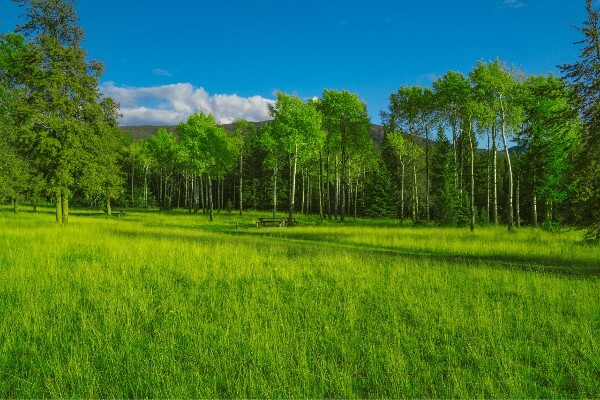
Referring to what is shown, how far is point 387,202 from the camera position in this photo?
57.8 m

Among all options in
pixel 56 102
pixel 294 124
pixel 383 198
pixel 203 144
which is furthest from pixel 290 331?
pixel 383 198

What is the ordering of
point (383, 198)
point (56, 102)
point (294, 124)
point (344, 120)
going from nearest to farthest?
point (56, 102), point (294, 124), point (344, 120), point (383, 198)

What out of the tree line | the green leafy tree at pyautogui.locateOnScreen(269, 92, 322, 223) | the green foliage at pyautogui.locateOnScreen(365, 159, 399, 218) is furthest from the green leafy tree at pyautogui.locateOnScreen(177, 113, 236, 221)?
the green foliage at pyautogui.locateOnScreen(365, 159, 399, 218)

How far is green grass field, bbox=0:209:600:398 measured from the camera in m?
4.92

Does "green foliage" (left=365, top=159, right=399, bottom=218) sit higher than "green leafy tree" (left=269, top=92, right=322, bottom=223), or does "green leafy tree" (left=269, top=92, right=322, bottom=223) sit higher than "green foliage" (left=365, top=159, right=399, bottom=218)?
"green leafy tree" (left=269, top=92, right=322, bottom=223)

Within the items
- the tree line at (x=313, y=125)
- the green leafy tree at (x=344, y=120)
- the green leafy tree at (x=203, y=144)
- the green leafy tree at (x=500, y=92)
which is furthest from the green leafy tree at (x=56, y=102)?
the green leafy tree at (x=500, y=92)

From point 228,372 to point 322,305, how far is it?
11.8ft

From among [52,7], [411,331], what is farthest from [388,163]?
[411,331]

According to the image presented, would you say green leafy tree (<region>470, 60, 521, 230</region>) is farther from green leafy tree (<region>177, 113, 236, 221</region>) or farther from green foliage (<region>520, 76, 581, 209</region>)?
green leafy tree (<region>177, 113, 236, 221</region>)

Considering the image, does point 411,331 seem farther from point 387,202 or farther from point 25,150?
point 387,202

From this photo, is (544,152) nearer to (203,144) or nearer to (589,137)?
(589,137)

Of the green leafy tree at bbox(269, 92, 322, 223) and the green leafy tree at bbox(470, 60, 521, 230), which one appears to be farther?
the green leafy tree at bbox(269, 92, 322, 223)

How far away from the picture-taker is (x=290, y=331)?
6.75 m

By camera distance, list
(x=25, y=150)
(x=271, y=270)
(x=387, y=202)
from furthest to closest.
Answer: (x=387, y=202) → (x=25, y=150) → (x=271, y=270)
